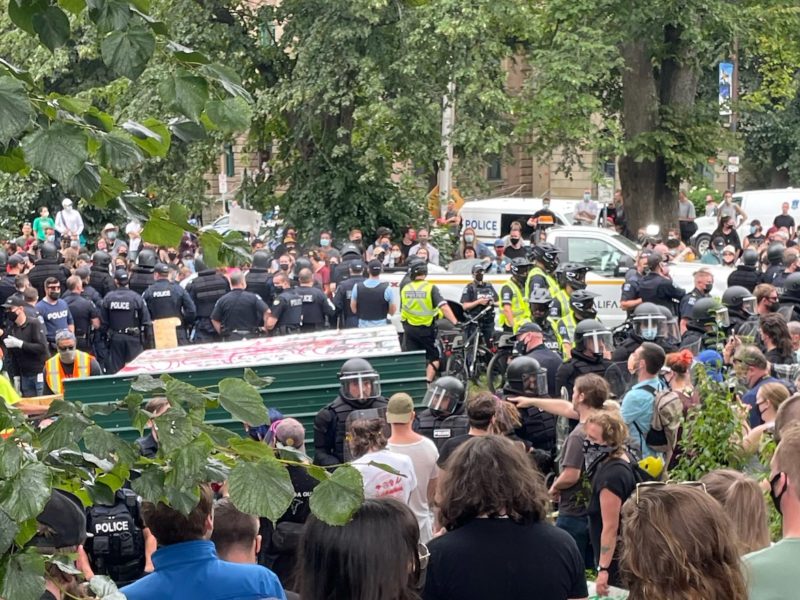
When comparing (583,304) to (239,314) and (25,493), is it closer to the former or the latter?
(239,314)

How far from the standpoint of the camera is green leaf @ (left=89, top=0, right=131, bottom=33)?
248 cm

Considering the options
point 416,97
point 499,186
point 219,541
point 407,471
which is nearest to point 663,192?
point 416,97

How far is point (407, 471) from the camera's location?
6.68m

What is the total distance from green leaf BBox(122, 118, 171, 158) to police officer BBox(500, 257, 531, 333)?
1046 cm

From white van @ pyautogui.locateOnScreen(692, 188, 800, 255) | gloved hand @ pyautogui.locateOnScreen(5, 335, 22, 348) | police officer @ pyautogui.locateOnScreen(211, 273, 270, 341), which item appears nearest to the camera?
gloved hand @ pyautogui.locateOnScreen(5, 335, 22, 348)

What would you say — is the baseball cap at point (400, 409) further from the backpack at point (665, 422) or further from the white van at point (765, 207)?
the white van at point (765, 207)

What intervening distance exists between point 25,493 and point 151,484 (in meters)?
0.39

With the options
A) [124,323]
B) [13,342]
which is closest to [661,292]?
[124,323]

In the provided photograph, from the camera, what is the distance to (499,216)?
2991 centimetres

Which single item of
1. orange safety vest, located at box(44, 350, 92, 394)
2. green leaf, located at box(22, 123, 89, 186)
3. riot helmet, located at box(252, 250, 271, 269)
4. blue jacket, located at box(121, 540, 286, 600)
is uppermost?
green leaf, located at box(22, 123, 89, 186)

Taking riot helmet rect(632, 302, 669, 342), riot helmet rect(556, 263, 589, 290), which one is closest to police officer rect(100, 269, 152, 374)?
riot helmet rect(556, 263, 589, 290)

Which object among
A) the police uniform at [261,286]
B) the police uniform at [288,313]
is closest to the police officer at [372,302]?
the police uniform at [288,313]

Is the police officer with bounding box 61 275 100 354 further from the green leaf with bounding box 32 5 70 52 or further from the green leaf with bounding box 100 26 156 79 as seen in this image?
the green leaf with bounding box 100 26 156 79

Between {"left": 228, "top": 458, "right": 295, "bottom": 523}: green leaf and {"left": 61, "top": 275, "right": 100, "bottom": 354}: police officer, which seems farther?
{"left": 61, "top": 275, "right": 100, "bottom": 354}: police officer
